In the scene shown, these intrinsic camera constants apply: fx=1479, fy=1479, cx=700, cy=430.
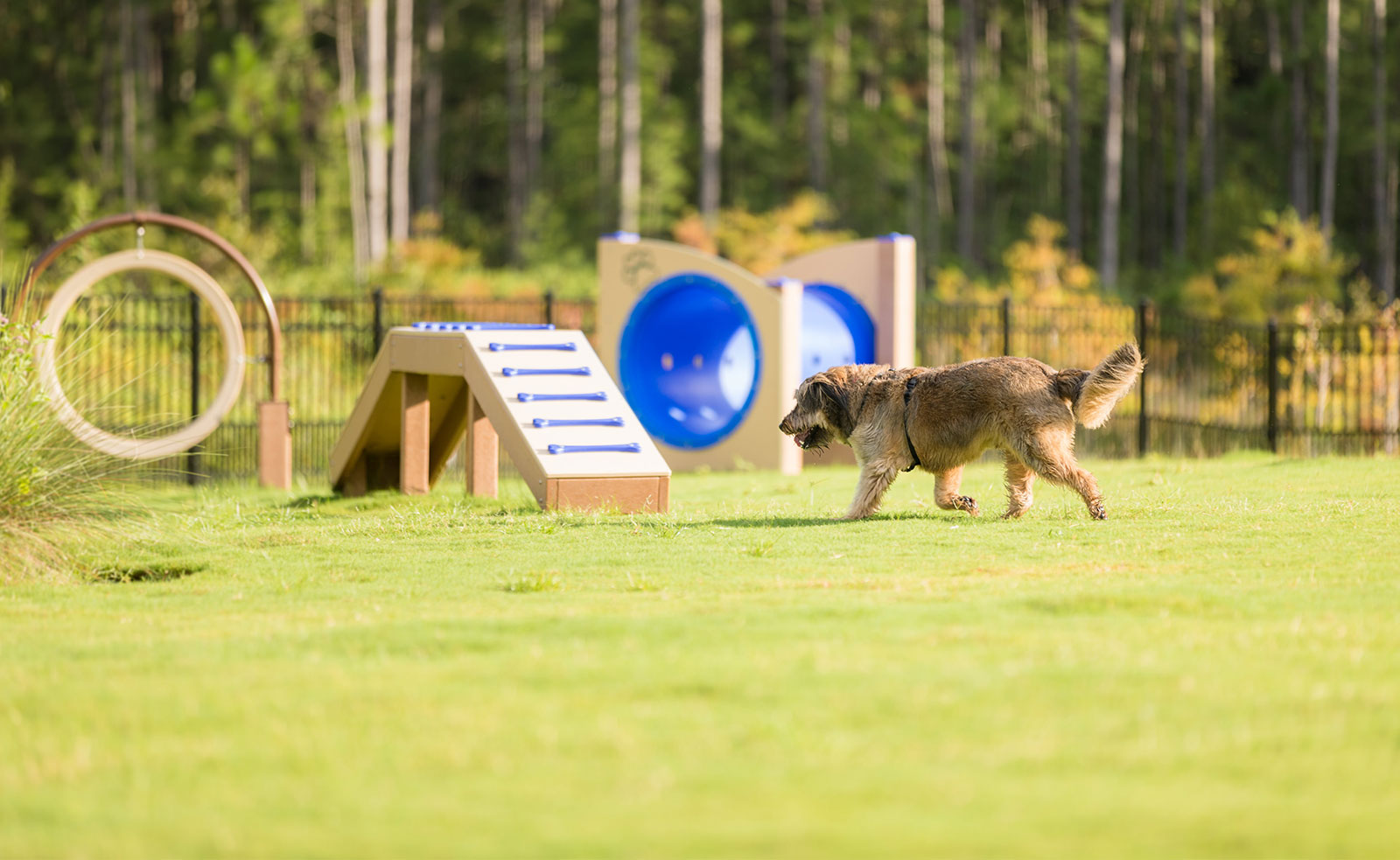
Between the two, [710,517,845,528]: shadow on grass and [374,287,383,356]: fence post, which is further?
[374,287,383,356]: fence post

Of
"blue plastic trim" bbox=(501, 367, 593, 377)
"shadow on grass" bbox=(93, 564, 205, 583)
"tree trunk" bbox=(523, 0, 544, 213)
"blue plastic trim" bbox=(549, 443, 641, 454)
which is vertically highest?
"tree trunk" bbox=(523, 0, 544, 213)

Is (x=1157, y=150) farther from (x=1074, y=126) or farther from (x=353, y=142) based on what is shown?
(x=353, y=142)

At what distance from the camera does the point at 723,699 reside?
5.12 meters

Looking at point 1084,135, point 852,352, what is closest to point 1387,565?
point 852,352

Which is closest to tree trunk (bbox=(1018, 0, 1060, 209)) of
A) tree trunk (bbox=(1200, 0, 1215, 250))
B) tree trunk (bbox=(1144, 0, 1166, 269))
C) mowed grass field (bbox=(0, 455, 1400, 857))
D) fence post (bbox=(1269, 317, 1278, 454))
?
tree trunk (bbox=(1144, 0, 1166, 269))

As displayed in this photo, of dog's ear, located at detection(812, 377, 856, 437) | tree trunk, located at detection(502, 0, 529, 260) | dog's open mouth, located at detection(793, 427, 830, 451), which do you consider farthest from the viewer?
tree trunk, located at detection(502, 0, 529, 260)

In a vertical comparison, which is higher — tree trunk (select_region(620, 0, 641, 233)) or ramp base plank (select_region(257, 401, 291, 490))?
tree trunk (select_region(620, 0, 641, 233))

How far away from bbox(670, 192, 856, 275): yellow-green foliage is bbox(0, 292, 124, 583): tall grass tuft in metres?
23.6

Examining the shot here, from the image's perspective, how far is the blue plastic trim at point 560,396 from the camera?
1136 centimetres

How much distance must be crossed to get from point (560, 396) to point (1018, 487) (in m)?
3.70

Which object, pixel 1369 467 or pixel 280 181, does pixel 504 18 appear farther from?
pixel 1369 467

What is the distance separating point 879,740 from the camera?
464 cm

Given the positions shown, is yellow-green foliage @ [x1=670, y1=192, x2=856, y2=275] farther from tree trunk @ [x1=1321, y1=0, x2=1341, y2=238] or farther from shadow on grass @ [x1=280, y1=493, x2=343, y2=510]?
shadow on grass @ [x1=280, y1=493, x2=343, y2=510]

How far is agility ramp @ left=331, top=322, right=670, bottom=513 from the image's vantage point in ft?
35.9
